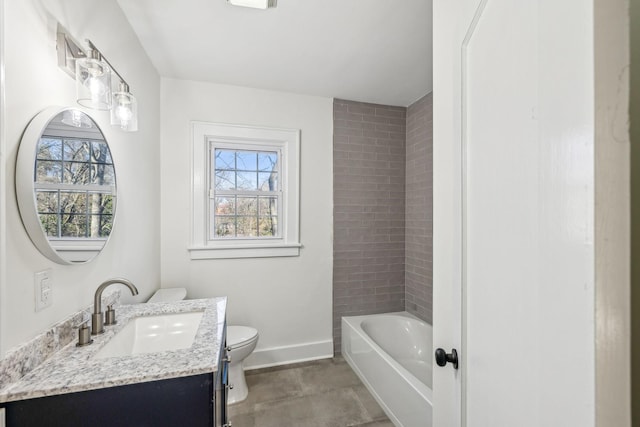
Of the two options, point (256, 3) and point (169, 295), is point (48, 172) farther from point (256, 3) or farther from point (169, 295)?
point (169, 295)

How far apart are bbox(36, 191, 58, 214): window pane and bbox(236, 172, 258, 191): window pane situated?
171cm

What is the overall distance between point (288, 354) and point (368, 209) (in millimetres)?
1604

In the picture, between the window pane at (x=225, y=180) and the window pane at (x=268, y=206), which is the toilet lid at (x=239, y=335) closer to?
the window pane at (x=268, y=206)

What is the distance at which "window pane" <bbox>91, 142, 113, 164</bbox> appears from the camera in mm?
1257

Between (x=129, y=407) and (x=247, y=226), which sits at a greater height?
(x=247, y=226)

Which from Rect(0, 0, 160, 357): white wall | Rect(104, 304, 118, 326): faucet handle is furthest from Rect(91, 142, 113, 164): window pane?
Rect(104, 304, 118, 326): faucet handle

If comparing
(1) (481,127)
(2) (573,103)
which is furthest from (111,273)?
(2) (573,103)

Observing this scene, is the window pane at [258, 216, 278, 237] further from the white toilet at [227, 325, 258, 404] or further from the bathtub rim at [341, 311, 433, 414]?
the bathtub rim at [341, 311, 433, 414]

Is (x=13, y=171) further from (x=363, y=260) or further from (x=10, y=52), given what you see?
(x=363, y=260)

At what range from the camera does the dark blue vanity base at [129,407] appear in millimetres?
814

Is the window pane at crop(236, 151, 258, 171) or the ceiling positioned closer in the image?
the ceiling

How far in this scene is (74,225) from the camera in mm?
1118

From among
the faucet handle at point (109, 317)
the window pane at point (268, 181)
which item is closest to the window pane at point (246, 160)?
the window pane at point (268, 181)

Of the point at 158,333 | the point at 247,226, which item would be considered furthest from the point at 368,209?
the point at 158,333
